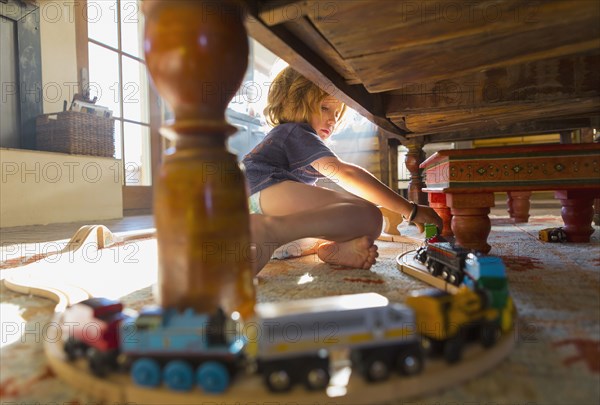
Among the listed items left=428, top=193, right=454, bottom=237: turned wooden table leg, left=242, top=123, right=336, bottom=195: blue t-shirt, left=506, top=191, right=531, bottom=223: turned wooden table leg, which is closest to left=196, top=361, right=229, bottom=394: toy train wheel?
left=242, top=123, right=336, bottom=195: blue t-shirt

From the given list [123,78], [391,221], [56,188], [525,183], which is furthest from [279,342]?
[123,78]

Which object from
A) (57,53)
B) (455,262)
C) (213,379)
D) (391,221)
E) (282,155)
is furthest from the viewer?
(57,53)

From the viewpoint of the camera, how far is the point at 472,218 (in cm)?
92

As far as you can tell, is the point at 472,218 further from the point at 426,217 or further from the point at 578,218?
the point at 578,218

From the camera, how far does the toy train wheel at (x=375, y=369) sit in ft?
1.06

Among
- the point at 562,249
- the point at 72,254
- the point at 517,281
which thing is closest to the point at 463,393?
the point at 517,281

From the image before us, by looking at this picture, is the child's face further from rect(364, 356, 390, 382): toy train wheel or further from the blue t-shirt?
rect(364, 356, 390, 382): toy train wheel

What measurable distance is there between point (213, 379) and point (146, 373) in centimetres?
6

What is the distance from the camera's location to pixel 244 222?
42 cm

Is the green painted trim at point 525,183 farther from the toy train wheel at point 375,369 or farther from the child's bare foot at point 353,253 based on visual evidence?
the toy train wheel at point 375,369

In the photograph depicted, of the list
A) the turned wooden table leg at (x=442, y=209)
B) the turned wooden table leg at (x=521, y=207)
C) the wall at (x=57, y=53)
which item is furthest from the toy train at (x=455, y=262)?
the wall at (x=57, y=53)

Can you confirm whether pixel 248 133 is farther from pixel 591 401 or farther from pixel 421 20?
pixel 591 401

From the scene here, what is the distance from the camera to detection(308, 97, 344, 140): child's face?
1117 mm

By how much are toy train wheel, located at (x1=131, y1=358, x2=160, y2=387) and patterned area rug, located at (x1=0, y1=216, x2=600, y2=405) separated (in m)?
0.06
